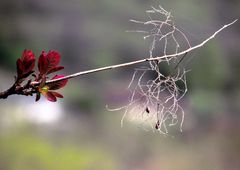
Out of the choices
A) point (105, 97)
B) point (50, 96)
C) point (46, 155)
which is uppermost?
point (105, 97)

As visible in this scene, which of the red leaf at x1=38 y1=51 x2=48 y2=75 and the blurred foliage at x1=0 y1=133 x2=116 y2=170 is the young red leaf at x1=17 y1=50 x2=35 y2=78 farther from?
the blurred foliage at x1=0 y1=133 x2=116 y2=170

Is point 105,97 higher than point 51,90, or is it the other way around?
point 105,97

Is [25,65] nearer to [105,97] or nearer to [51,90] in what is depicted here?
[51,90]

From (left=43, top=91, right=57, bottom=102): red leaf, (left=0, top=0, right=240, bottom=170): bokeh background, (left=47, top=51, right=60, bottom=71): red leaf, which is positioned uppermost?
(left=0, top=0, right=240, bottom=170): bokeh background

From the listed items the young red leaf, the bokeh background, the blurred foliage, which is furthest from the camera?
the bokeh background

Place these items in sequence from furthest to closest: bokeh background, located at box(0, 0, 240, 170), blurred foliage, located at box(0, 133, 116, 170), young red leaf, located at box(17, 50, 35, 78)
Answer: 1. bokeh background, located at box(0, 0, 240, 170)
2. blurred foliage, located at box(0, 133, 116, 170)
3. young red leaf, located at box(17, 50, 35, 78)

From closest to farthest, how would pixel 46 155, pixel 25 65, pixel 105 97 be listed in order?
pixel 25 65, pixel 46 155, pixel 105 97

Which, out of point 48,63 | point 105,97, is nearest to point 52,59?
point 48,63

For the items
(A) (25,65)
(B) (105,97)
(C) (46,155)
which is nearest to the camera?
(A) (25,65)

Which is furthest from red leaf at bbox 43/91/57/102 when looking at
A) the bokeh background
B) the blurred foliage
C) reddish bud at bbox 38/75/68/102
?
the blurred foliage

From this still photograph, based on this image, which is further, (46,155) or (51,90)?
(46,155)
